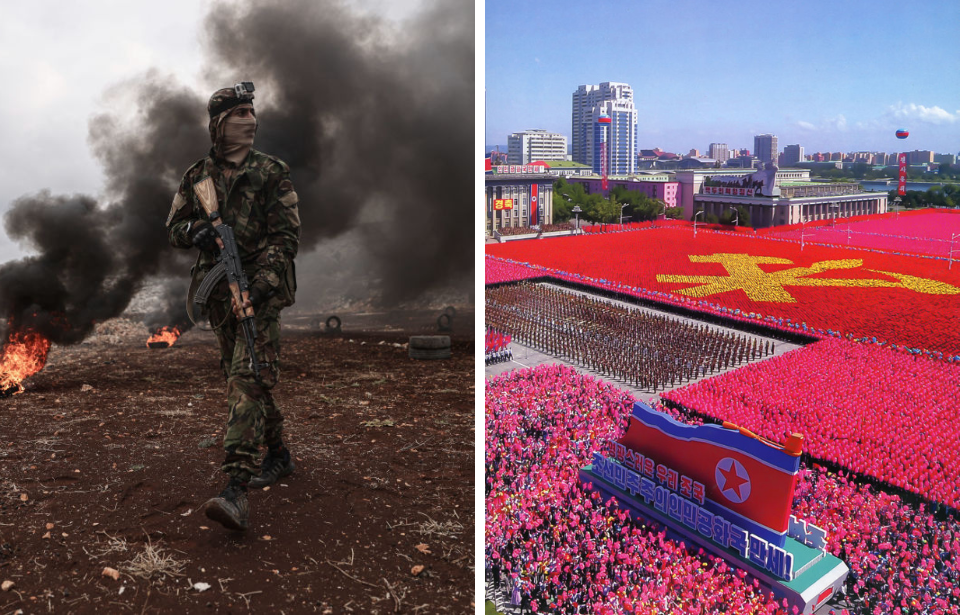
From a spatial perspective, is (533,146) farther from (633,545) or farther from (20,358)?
(20,358)

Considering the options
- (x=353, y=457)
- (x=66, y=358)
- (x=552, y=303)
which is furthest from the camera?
(x=66, y=358)

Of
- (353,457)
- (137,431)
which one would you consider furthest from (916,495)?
(137,431)

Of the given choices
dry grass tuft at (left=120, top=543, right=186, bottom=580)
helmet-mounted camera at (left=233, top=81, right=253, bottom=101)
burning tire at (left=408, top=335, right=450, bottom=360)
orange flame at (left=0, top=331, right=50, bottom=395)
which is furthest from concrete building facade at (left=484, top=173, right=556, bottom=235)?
orange flame at (left=0, top=331, right=50, bottom=395)

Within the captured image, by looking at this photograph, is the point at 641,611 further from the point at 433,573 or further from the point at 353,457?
the point at 353,457

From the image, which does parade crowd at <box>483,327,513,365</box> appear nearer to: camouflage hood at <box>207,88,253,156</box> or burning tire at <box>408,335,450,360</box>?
camouflage hood at <box>207,88,253,156</box>

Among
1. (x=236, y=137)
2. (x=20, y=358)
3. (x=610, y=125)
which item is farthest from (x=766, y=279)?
(x=20, y=358)

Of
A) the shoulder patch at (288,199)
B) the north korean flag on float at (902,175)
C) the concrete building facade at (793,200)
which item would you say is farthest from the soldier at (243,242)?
the north korean flag on float at (902,175)
